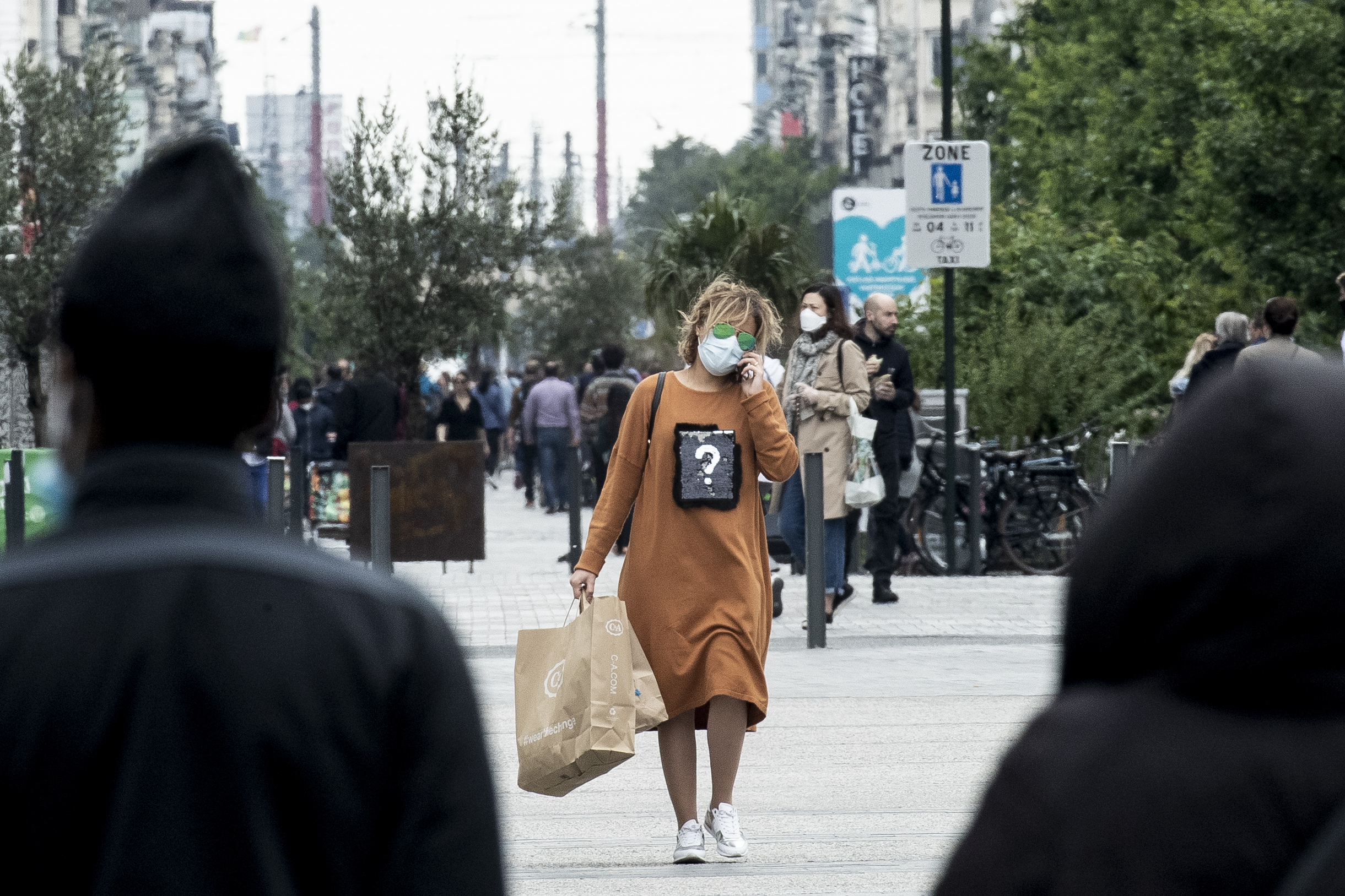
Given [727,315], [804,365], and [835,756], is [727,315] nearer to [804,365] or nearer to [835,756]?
[835,756]

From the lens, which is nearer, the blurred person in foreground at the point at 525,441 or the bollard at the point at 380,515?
the bollard at the point at 380,515

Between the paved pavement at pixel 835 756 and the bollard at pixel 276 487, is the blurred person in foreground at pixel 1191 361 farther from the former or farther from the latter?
the bollard at pixel 276 487

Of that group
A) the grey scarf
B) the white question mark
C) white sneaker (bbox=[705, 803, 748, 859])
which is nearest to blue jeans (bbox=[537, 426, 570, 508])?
Result: the grey scarf

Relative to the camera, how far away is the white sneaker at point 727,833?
6.35 m

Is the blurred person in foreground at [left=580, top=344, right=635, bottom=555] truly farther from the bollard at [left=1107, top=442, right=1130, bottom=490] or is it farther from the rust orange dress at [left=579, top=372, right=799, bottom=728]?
the rust orange dress at [left=579, top=372, right=799, bottom=728]

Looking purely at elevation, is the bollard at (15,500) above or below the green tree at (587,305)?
below

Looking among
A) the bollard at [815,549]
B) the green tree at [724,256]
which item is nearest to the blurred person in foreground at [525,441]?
the green tree at [724,256]

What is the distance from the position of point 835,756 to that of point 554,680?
2423 mm

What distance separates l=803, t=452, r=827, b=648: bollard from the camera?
11203 mm

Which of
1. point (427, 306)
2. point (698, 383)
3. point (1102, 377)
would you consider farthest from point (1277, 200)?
point (698, 383)

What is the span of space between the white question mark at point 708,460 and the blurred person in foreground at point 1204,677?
479cm

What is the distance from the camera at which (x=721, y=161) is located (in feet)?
314

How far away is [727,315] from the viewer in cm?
676

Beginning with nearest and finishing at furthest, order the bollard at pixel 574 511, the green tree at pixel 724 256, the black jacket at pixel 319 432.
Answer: the bollard at pixel 574 511
the black jacket at pixel 319 432
the green tree at pixel 724 256
